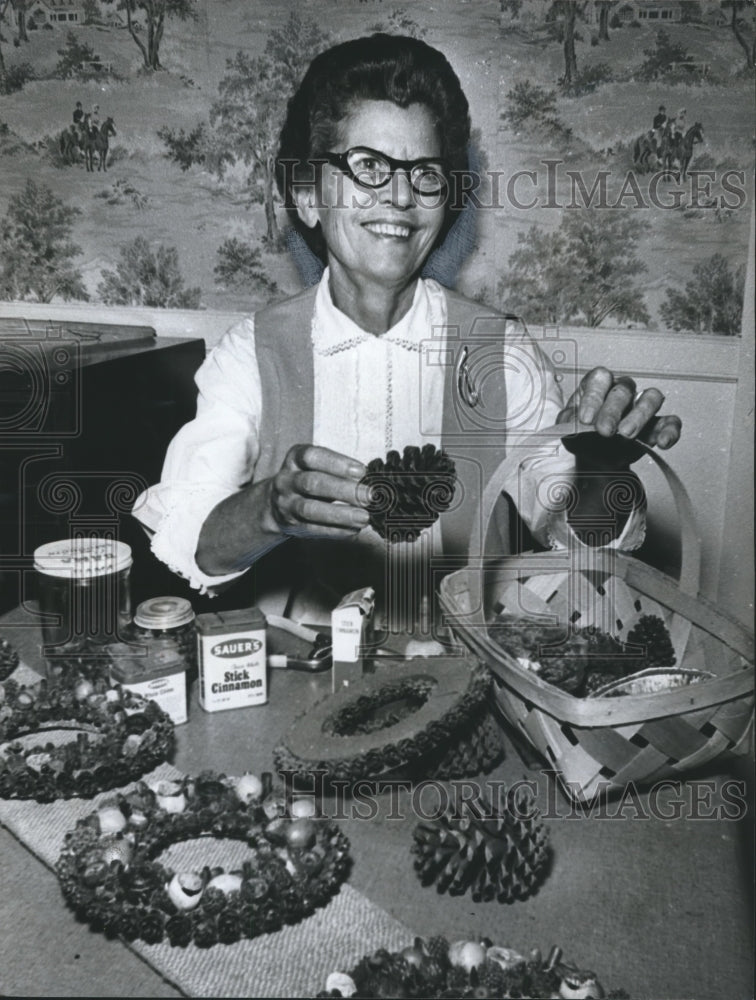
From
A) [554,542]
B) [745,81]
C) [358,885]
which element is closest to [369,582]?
[554,542]

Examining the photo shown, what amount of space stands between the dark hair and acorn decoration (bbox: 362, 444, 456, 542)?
0.91ft

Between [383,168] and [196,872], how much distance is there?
0.62m

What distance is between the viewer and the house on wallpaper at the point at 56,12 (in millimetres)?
784

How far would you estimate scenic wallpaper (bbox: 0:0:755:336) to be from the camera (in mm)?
752

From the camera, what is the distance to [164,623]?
66cm

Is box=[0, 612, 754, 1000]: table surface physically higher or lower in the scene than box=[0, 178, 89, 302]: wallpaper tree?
lower

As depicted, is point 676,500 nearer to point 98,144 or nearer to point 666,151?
point 666,151

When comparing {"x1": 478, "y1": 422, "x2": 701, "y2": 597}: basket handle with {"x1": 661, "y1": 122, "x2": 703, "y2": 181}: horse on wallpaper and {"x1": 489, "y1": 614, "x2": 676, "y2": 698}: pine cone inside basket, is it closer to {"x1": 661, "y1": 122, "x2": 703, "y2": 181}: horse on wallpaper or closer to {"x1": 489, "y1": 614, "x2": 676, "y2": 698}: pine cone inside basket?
{"x1": 489, "y1": 614, "x2": 676, "y2": 698}: pine cone inside basket

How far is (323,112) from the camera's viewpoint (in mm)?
779

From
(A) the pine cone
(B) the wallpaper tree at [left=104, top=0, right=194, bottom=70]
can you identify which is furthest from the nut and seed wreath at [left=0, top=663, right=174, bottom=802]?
(B) the wallpaper tree at [left=104, top=0, right=194, bottom=70]

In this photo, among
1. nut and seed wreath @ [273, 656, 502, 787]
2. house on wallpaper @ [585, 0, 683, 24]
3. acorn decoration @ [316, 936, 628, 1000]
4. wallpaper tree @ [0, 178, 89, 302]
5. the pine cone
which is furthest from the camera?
wallpaper tree @ [0, 178, 89, 302]

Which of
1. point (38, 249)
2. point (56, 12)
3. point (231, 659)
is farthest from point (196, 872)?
point (56, 12)

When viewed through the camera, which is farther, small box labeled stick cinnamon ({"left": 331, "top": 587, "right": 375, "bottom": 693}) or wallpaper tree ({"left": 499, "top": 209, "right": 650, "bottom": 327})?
wallpaper tree ({"left": 499, "top": 209, "right": 650, "bottom": 327})

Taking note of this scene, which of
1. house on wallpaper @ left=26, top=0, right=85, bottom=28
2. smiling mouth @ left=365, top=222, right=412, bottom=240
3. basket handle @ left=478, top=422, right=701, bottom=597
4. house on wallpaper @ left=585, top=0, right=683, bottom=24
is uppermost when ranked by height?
house on wallpaper @ left=26, top=0, right=85, bottom=28
